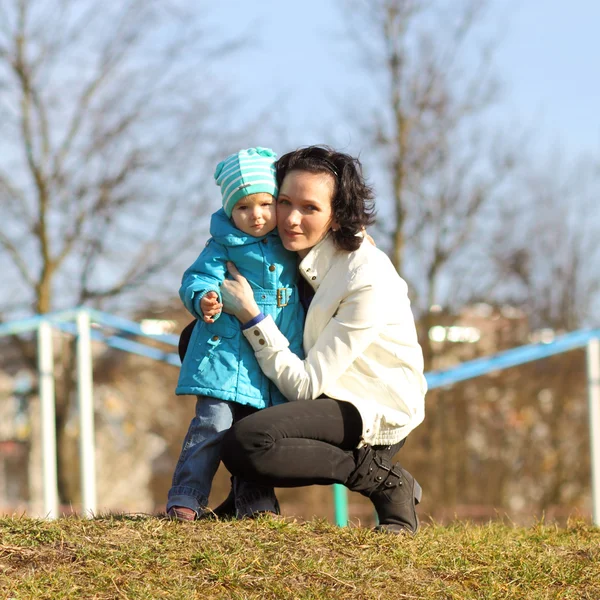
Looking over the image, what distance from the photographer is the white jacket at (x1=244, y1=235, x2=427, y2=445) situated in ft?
12.3

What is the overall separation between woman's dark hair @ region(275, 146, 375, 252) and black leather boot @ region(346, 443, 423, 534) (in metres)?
0.77

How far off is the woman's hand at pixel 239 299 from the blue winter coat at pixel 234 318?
31 mm

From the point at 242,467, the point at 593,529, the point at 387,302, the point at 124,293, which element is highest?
the point at 124,293

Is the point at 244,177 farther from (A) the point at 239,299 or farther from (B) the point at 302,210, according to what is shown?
(A) the point at 239,299

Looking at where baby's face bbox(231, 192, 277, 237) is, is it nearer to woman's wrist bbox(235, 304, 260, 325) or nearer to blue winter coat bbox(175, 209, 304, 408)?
blue winter coat bbox(175, 209, 304, 408)

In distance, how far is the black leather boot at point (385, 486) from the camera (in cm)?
385

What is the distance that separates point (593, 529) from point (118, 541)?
A: 211 centimetres

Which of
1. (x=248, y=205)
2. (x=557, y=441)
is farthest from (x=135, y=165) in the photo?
(x=248, y=205)

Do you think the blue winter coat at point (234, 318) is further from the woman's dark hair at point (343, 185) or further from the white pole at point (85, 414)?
the white pole at point (85, 414)

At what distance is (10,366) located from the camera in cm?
1271

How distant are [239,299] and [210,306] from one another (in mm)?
121

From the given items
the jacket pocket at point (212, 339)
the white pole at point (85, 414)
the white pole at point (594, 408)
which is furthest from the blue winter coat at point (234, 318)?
the white pole at point (594, 408)

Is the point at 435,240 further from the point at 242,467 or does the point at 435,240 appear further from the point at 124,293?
the point at 242,467

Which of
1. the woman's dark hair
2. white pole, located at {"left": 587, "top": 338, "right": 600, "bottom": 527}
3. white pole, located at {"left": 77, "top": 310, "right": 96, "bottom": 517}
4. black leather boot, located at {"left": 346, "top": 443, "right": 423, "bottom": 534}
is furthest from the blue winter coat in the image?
white pole, located at {"left": 587, "top": 338, "right": 600, "bottom": 527}
